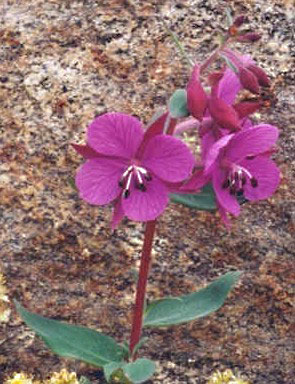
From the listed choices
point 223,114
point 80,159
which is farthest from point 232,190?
point 80,159

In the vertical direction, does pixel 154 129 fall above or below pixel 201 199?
above

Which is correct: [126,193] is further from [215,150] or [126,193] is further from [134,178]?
[215,150]

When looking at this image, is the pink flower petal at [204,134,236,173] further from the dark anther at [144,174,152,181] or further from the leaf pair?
the leaf pair

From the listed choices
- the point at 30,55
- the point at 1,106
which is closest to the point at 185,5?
the point at 30,55

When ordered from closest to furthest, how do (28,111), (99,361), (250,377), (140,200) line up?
(140,200)
(99,361)
(28,111)
(250,377)

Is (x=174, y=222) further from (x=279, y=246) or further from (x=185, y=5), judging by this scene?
(x=185, y=5)

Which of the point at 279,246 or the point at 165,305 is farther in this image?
the point at 279,246

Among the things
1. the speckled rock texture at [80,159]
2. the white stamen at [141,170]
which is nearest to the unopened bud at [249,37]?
the white stamen at [141,170]
